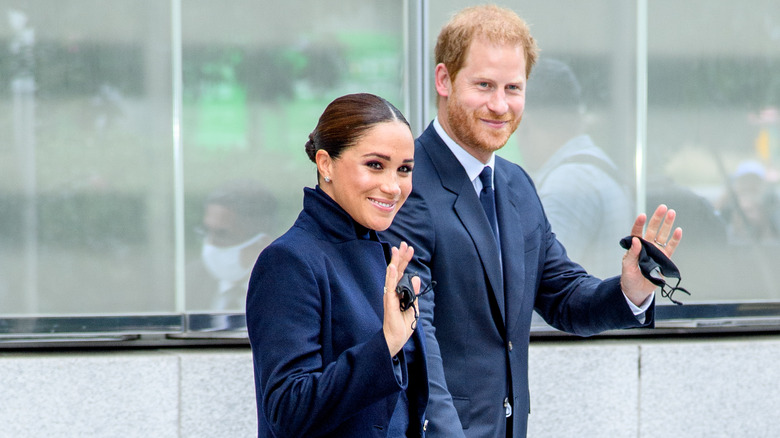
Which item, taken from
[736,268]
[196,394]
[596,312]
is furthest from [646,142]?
[196,394]

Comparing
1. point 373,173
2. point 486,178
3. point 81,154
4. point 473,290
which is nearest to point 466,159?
point 486,178

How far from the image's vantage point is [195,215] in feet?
16.4

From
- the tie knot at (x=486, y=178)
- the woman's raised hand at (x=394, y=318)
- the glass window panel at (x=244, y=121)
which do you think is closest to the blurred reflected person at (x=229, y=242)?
the glass window panel at (x=244, y=121)

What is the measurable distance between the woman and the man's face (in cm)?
66

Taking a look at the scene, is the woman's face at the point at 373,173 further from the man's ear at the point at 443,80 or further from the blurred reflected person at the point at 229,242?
the blurred reflected person at the point at 229,242

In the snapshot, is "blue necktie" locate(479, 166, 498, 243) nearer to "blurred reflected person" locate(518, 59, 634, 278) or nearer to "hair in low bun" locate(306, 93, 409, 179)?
"hair in low bun" locate(306, 93, 409, 179)

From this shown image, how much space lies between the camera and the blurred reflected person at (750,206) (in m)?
5.45

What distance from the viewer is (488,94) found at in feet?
9.39

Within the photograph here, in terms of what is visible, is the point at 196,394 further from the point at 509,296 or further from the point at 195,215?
the point at 509,296

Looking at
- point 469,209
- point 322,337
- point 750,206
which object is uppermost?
point 469,209

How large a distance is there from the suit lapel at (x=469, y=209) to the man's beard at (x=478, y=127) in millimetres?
94

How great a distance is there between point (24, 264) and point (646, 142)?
3580 millimetres

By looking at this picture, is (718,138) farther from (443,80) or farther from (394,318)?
(394,318)

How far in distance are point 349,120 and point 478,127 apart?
0.78m
